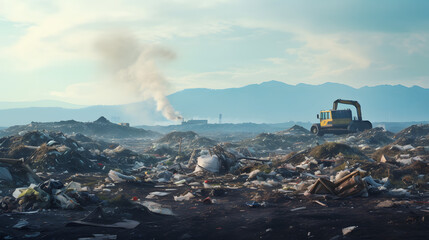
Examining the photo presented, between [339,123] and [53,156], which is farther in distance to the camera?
[339,123]

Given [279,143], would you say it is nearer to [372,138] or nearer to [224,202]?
[372,138]

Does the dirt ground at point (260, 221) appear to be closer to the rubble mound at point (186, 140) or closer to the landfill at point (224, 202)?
the landfill at point (224, 202)

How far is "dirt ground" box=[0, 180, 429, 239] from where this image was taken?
4828 mm

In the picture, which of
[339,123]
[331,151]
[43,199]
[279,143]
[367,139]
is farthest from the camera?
[279,143]

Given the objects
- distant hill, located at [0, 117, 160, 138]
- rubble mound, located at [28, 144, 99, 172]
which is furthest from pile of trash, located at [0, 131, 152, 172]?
distant hill, located at [0, 117, 160, 138]

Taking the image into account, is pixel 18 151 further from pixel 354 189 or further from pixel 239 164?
pixel 354 189

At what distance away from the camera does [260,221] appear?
5.83 m

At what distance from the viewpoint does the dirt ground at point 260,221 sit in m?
4.83

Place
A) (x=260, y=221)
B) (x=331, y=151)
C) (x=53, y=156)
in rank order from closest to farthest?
1. (x=260, y=221)
2. (x=53, y=156)
3. (x=331, y=151)

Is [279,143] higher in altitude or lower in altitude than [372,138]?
lower

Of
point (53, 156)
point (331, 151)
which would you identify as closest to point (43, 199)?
point (53, 156)

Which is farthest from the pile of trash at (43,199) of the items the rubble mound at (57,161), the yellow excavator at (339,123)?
the yellow excavator at (339,123)

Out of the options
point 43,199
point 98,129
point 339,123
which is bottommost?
point 43,199

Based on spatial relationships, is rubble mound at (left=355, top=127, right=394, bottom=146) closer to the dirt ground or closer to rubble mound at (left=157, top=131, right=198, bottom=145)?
rubble mound at (left=157, top=131, right=198, bottom=145)
